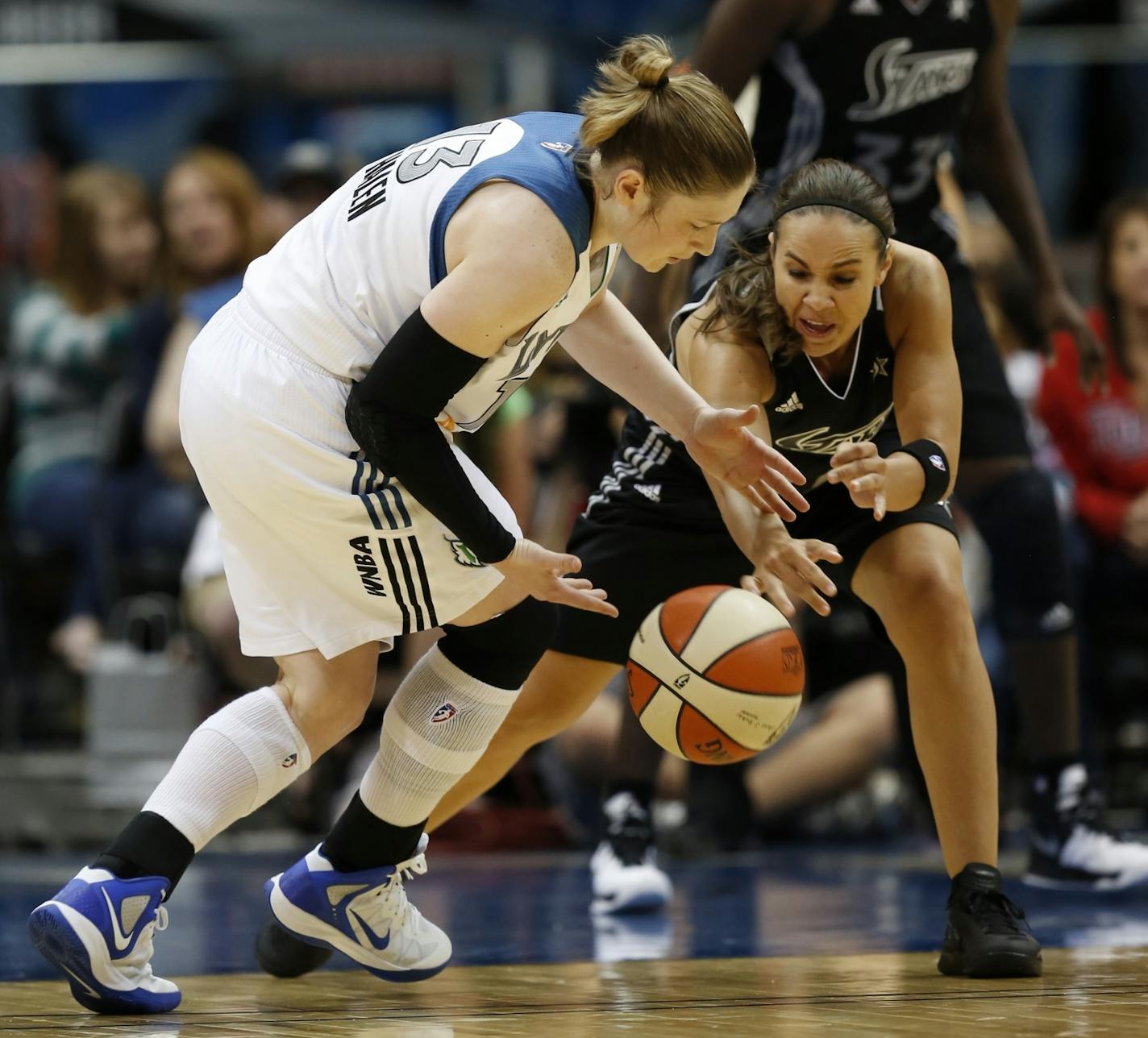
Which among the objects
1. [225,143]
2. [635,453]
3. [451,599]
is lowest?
[451,599]

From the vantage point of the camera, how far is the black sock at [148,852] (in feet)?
10.5

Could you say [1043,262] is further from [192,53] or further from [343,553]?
[192,53]

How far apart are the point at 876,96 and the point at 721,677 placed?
159cm

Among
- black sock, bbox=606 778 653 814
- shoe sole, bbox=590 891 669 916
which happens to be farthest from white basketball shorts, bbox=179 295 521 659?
black sock, bbox=606 778 653 814

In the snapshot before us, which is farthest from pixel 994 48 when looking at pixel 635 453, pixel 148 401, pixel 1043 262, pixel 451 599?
pixel 148 401

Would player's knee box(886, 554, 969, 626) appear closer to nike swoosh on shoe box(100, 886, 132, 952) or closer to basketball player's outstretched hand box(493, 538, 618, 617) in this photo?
basketball player's outstretched hand box(493, 538, 618, 617)

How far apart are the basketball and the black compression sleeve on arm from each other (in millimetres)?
Answer: 612

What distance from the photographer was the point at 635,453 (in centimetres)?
427

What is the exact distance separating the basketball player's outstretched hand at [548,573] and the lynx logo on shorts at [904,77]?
1.77 m

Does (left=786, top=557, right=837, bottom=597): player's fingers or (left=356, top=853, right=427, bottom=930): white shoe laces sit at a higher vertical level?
(left=786, top=557, right=837, bottom=597): player's fingers

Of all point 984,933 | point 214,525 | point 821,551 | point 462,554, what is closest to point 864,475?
point 821,551

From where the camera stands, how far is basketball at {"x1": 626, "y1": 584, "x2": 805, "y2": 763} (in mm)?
3576

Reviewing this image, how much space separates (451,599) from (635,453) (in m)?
1.07

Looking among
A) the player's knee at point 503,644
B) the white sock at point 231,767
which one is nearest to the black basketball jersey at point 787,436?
the player's knee at point 503,644
